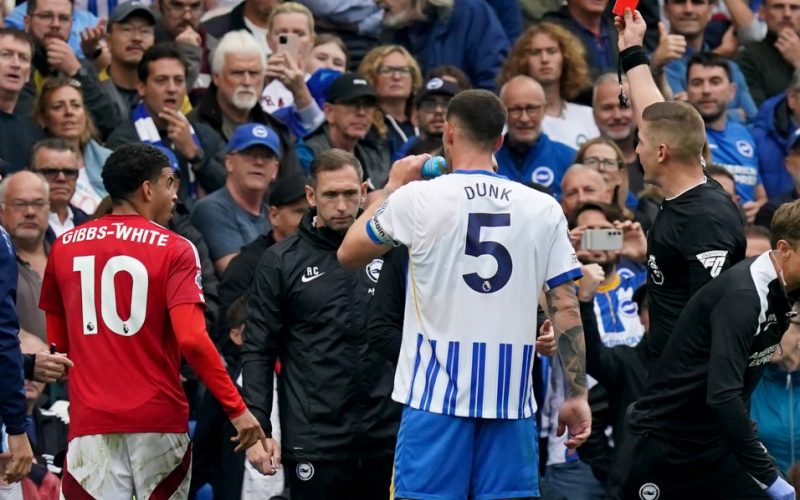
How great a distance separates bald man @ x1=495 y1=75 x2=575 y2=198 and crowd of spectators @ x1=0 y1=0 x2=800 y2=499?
0.02 metres

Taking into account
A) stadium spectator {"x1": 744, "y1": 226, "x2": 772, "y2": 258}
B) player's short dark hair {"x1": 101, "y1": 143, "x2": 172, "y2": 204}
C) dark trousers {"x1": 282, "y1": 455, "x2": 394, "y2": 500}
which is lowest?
dark trousers {"x1": 282, "y1": 455, "x2": 394, "y2": 500}

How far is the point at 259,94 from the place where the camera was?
12.6m

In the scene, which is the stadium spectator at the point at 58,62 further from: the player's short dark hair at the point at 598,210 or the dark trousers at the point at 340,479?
the dark trousers at the point at 340,479

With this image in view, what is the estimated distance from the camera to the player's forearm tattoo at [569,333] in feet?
24.1

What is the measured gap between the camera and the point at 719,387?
6.95m

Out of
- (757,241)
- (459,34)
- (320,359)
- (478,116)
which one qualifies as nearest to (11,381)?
(320,359)

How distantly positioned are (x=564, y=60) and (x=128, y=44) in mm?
3801

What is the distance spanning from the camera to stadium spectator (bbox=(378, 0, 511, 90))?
1426 centimetres

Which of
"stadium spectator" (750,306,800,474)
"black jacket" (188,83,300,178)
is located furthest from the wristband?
"black jacket" (188,83,300,178)

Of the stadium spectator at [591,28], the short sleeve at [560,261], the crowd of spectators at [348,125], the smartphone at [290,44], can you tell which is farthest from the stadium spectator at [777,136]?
the short sleeve at [560,261]

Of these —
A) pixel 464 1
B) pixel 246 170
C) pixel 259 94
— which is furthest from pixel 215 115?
pixel 464 1

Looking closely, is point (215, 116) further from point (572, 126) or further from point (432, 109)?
point (572, 126)

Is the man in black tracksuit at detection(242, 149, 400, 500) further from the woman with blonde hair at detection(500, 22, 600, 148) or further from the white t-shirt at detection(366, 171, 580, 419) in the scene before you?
the woman with blonde hair at detection(500, 22, 600, 148)

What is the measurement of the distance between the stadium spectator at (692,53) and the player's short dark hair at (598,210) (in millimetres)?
2859
